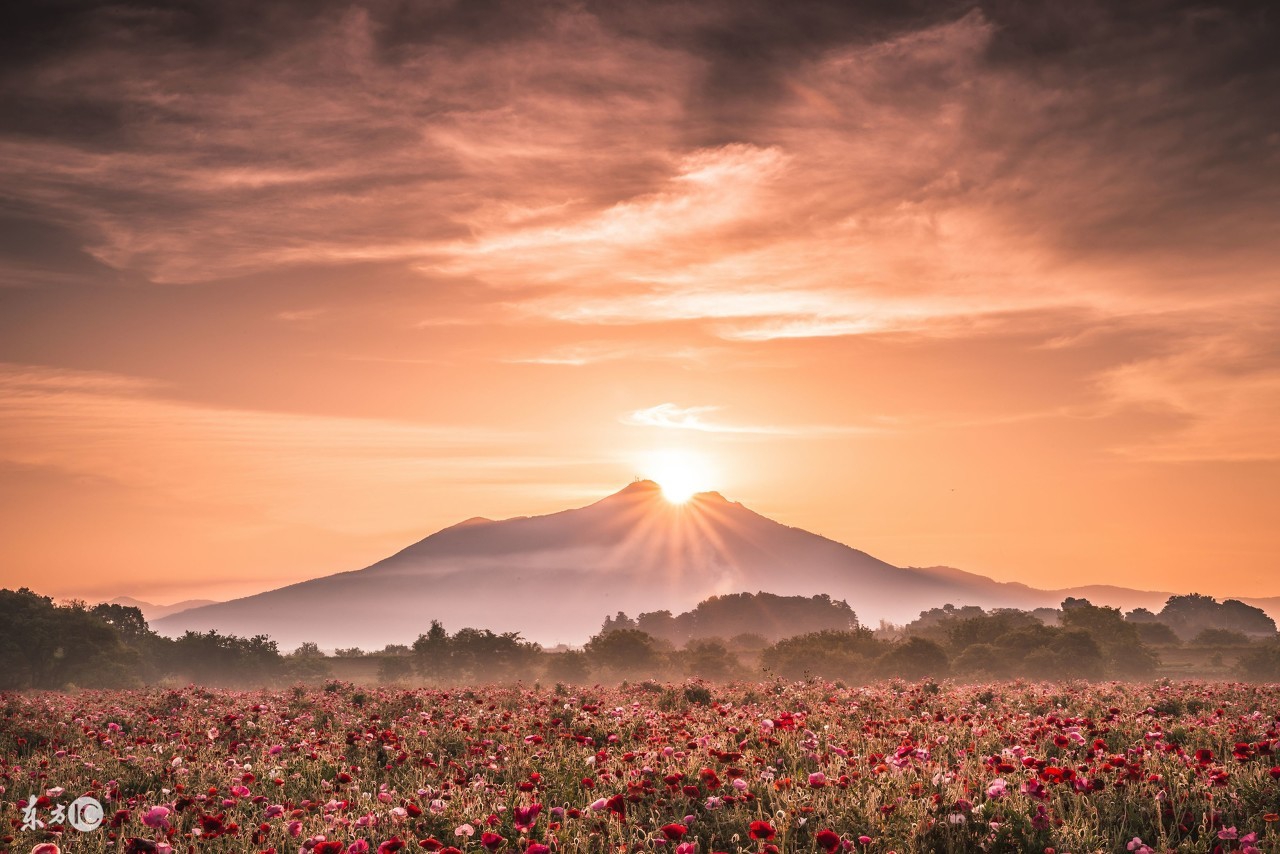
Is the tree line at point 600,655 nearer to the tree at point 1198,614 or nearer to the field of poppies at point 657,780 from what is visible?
the field of poppies at point 657,780

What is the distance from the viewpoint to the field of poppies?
20.5 ft

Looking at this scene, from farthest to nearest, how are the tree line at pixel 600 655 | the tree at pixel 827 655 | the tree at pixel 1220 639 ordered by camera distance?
the tree at pixel 1220 639 → the tree at pixel 827 655 → the tree line at pixel 600 655

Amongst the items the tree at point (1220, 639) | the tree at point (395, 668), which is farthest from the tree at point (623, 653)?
the tree at point (1220, 639)

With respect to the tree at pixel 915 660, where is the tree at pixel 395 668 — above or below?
below

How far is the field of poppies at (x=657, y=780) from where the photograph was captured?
625cm

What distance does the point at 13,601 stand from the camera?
67.8 meters

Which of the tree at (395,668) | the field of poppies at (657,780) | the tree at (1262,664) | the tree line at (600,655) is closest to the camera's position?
the field of poppies at (657,780)

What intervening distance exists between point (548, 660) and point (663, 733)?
265ft

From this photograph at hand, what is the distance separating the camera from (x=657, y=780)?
25.8 ft

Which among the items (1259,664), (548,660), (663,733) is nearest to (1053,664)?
(1259,664)

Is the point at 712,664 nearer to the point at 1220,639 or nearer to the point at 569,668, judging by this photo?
the point at 569,668

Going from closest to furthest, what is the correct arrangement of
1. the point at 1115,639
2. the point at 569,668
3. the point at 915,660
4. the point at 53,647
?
the point at 53,647, the point at 915,660, the point at 1115,639, the point at 569,668

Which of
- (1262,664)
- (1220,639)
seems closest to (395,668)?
(1262,664)

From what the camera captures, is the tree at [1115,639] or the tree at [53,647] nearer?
the tree at [53,647]
